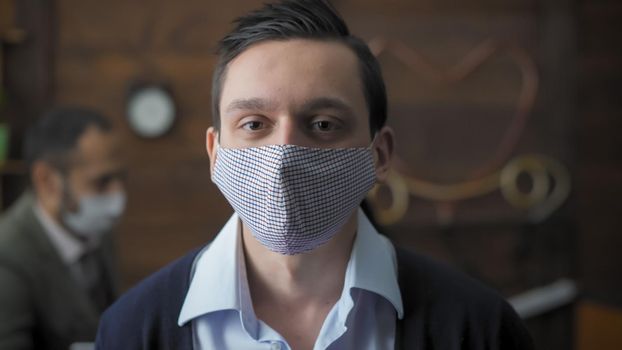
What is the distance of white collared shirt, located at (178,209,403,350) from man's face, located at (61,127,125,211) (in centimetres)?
127

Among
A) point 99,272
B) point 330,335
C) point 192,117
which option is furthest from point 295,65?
point 192,117

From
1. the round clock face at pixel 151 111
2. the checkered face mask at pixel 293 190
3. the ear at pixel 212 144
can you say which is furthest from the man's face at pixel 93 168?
the checkered face mask at pixel 293 190

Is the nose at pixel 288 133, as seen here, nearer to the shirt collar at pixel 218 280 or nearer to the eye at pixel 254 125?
the eye at pixel 254 125

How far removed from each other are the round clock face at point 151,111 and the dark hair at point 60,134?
0.79 metres

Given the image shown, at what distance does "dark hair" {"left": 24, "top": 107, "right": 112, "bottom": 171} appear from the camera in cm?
230

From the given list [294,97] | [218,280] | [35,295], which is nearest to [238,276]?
[218,280]

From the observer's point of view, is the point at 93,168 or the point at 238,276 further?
the point at 93,168

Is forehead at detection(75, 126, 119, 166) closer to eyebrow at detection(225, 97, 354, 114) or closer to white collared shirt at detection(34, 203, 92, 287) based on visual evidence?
white collared shirt at detection(34, 203, 92, 287)

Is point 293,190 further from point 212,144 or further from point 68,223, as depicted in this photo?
point 68,223

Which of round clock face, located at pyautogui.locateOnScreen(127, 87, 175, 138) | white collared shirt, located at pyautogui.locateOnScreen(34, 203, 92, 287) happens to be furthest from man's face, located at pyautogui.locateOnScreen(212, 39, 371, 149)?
round clock face, located at pyautogui.locateOnScreen(127, 87, 175, 138)

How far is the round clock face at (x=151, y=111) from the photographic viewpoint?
315cm

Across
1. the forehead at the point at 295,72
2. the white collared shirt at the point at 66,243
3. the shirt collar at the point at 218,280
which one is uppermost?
the forehead at the point at 295,72

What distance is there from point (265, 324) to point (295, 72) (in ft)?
1.10

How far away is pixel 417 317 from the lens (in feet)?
3.59
